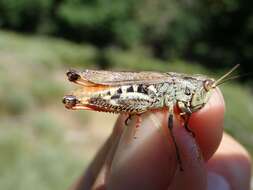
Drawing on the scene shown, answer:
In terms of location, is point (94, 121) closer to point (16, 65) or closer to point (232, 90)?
point (16, 65)

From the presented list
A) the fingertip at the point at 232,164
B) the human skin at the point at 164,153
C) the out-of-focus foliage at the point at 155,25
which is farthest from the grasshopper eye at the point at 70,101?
the out-of-focus foliage at the point at 155,25

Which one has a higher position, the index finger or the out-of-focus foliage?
the out-of-focus foliage

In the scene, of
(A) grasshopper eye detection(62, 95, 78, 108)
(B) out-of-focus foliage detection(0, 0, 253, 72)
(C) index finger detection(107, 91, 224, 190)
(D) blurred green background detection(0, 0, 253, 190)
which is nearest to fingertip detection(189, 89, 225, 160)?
Result: (C) index finger detection(107, 91, 224, 190)

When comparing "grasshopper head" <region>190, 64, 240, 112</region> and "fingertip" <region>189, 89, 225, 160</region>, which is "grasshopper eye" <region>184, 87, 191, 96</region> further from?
"fingertip" <region>189, 89, 225, 160</region>

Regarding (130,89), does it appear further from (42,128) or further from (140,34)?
(140,34)

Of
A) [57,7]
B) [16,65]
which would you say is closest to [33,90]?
[16,65]

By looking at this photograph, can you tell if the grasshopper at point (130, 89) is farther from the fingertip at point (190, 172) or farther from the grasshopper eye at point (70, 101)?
the fingertip at point (190, 172)
